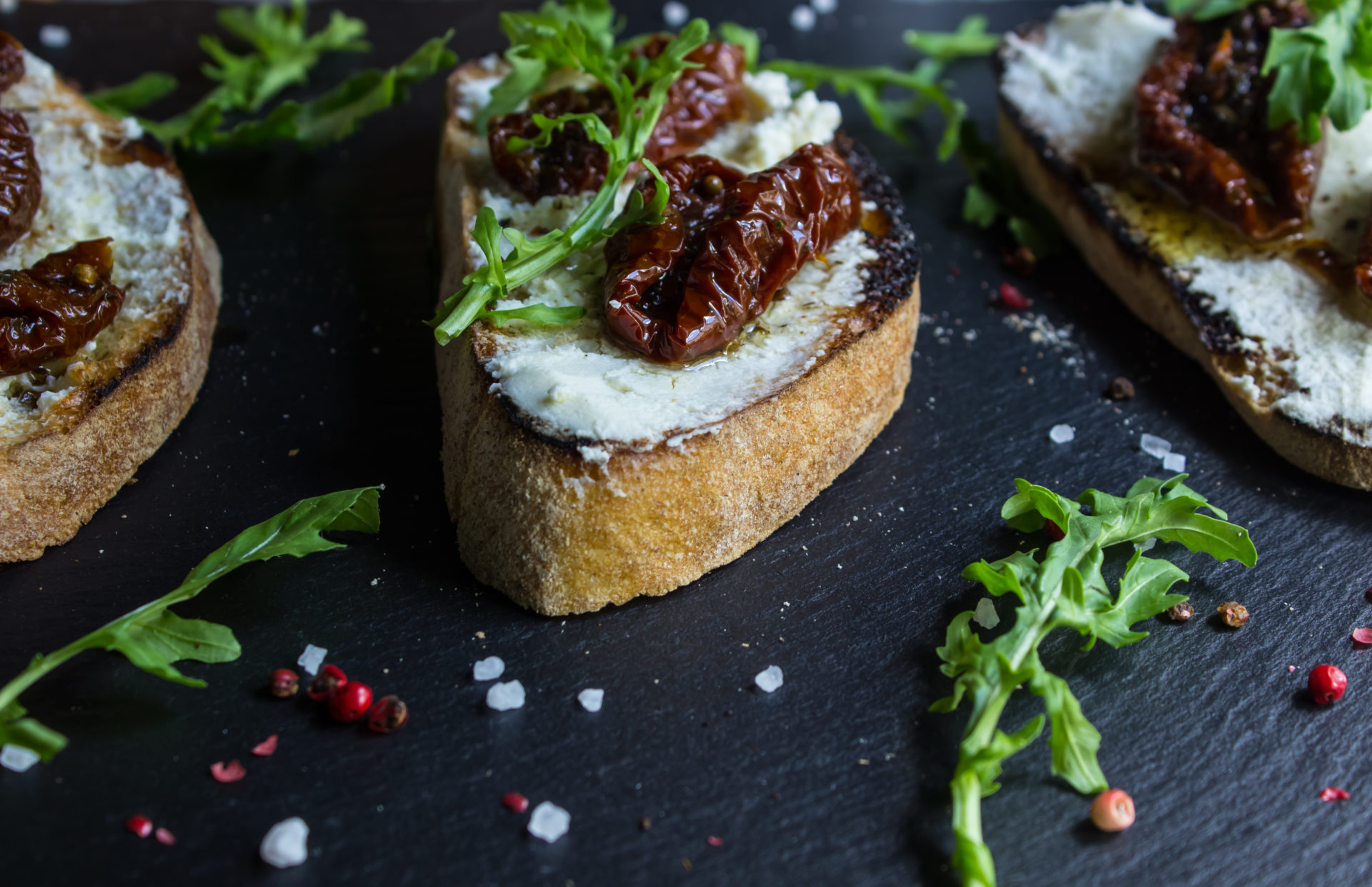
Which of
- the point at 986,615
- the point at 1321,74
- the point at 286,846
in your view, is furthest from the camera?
the point at 1321,74

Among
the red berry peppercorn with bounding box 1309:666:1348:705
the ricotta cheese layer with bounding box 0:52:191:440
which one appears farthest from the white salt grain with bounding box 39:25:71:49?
the red berry peppercorn with bounding box 1309:666:1348:705

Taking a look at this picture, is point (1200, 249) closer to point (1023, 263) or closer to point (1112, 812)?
point (1023, 263)

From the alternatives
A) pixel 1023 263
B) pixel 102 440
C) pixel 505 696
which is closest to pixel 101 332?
pixel 102 440

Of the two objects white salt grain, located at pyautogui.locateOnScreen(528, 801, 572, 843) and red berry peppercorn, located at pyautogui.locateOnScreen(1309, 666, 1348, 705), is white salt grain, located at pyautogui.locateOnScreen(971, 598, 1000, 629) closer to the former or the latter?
red berry peppercorn, located at pyautogui.locateOnScreen(1309, 666, 1348, 705)

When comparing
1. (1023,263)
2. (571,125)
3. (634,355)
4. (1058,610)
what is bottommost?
(1023,263)

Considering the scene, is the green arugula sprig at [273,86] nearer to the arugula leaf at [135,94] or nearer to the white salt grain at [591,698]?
the arugula leaf at [135,94]

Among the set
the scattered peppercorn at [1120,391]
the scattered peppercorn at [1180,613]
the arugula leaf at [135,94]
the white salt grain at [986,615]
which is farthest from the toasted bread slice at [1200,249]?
the arugula leaf at [135,94]

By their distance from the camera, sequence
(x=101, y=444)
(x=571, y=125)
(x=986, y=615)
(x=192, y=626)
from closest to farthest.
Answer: (x=192, y=626), (x=986, y=615), (x=101, y=444), (x=571, y=125)

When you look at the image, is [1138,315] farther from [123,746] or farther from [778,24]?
[123,746]
